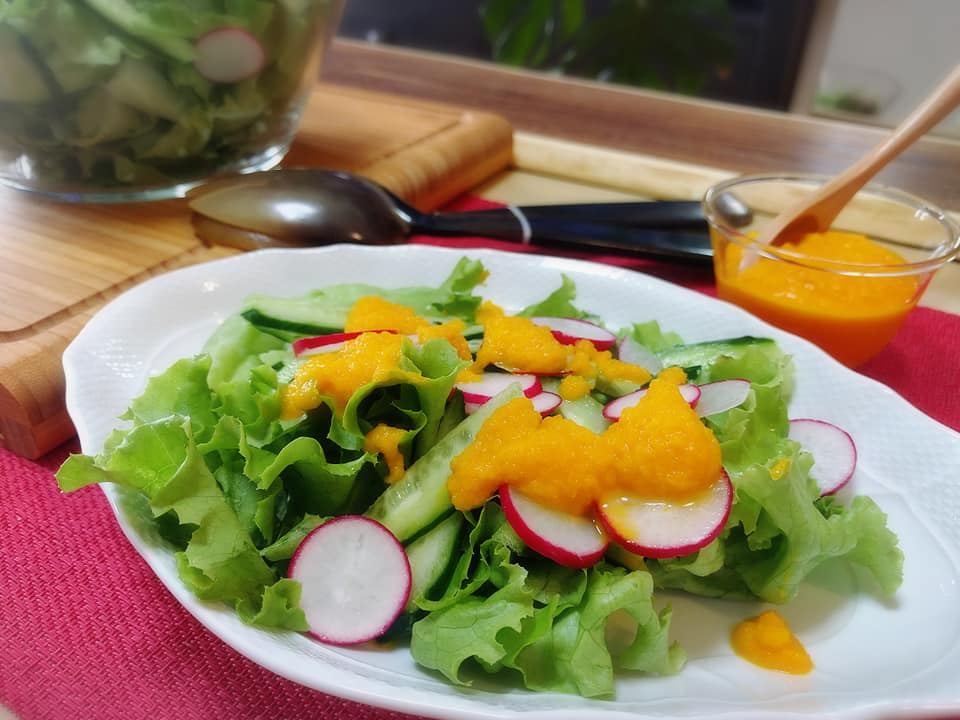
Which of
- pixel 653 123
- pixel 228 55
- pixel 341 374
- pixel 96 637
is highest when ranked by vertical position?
pixel 228 55

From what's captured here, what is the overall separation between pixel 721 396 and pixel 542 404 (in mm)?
260

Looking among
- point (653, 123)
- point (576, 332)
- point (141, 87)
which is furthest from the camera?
point (653, 123)

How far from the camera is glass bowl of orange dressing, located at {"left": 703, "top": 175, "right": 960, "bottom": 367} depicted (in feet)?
4.89

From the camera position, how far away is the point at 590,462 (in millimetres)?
953

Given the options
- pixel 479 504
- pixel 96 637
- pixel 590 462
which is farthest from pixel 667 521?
pixel 96 637

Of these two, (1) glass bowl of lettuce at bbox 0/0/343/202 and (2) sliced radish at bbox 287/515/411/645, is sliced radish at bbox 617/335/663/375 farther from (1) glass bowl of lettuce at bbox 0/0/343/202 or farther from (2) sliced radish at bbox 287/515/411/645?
(1) glass bowl of lettuce at bbox 0/0/343/202

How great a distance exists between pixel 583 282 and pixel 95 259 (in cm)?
96

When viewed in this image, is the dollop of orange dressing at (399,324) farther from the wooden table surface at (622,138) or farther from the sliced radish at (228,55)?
the wooden table surface at (622,138)

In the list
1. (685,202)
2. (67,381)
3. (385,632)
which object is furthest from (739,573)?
(685,202)

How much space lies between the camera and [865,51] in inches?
182

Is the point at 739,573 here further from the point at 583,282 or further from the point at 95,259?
the point at 95,259

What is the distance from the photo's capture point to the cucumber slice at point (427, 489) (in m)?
0.98

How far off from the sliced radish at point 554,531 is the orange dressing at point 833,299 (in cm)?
78

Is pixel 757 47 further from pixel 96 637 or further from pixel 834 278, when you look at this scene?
pixel 96 637
